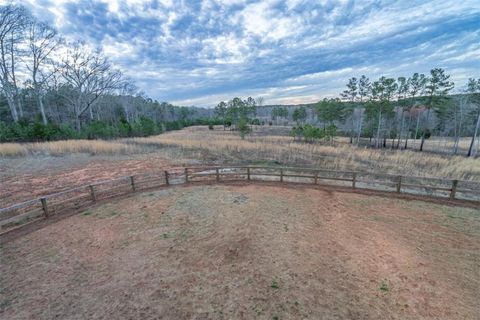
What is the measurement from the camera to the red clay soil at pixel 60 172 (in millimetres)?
9345

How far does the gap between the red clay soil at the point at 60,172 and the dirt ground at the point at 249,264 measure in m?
4.06

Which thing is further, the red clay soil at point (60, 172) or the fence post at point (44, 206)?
the red clay soil at point (60, 172)

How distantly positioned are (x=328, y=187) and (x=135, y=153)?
16.7 metres

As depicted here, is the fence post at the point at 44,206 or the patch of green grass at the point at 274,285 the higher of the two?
the fence post at the point at 44,206

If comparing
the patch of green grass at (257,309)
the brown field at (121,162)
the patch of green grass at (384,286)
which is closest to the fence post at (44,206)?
the brown field at (121,162)

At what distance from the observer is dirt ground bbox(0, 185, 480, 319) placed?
356 cm

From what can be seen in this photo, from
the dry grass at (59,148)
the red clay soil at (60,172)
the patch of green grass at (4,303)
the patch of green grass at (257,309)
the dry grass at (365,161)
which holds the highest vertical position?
the dry grass at (59,148)

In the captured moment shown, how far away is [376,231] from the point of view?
6059mm

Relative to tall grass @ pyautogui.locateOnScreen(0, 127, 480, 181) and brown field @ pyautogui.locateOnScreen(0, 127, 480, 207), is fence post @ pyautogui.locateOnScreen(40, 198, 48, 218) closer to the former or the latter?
brown field @ pyautogui.locateOnScreen(0, 127, 480, 207)

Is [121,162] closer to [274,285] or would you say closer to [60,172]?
[60,172]

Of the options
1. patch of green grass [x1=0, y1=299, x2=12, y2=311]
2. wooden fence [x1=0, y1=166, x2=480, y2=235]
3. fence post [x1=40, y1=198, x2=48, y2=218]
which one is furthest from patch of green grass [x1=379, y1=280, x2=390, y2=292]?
fence post [x1=40, y1=198, x2=48, y2=218]

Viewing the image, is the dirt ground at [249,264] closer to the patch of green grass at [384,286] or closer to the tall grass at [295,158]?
the patch of green grass at [384,286]

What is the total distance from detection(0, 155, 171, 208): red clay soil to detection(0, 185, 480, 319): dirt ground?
4.06 m

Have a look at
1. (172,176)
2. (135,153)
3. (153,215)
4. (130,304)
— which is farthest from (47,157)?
(130,304)
